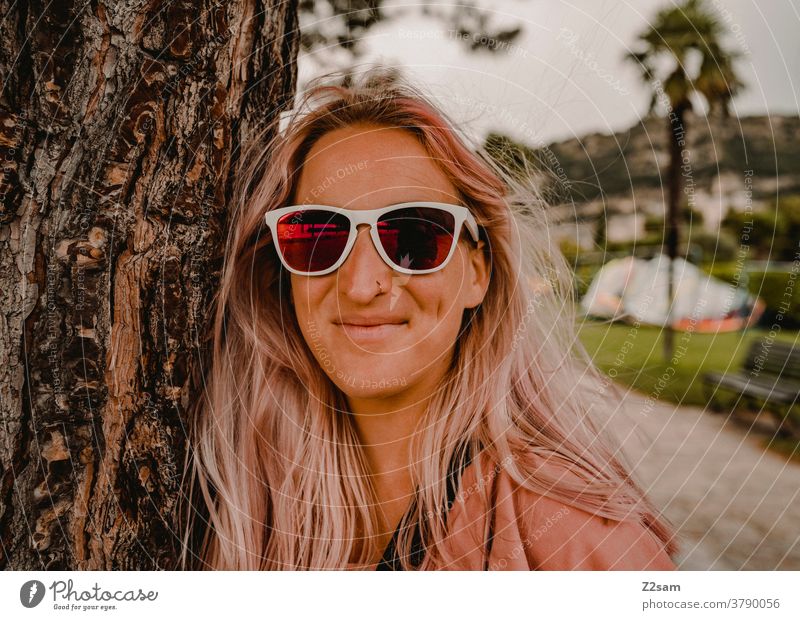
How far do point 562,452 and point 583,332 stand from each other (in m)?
0.29

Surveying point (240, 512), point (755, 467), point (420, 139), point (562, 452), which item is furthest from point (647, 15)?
point (240, 512)

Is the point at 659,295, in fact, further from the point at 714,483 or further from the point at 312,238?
the point at 312,238

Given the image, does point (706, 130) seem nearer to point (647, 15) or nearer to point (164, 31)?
point (647, 15)

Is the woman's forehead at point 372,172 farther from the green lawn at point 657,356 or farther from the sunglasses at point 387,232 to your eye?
the green lawn at point 657,356

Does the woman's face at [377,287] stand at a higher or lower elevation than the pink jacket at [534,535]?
higher

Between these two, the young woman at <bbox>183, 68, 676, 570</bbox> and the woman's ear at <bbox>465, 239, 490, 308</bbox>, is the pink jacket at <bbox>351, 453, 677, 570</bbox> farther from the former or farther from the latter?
the woman's ear at <bbox>465, 239, 490, 308</bbox>

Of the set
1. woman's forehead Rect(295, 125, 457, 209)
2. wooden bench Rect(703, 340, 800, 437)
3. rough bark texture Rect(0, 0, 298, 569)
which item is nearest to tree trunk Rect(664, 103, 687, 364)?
wooden bench Rect(703, 340, 800, 437)

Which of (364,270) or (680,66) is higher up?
(680,66)

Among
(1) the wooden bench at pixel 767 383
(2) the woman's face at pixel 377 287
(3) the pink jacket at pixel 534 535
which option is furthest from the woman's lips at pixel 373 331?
(1) the wooden bench at pixel 767 383

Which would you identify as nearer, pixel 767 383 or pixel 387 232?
pixel 387 232

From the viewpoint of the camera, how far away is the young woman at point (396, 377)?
3.98 feet

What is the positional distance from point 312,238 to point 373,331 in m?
0.25

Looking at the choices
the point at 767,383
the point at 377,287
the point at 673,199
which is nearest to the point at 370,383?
the point at 377,287

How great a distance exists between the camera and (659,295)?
52.7 inches
